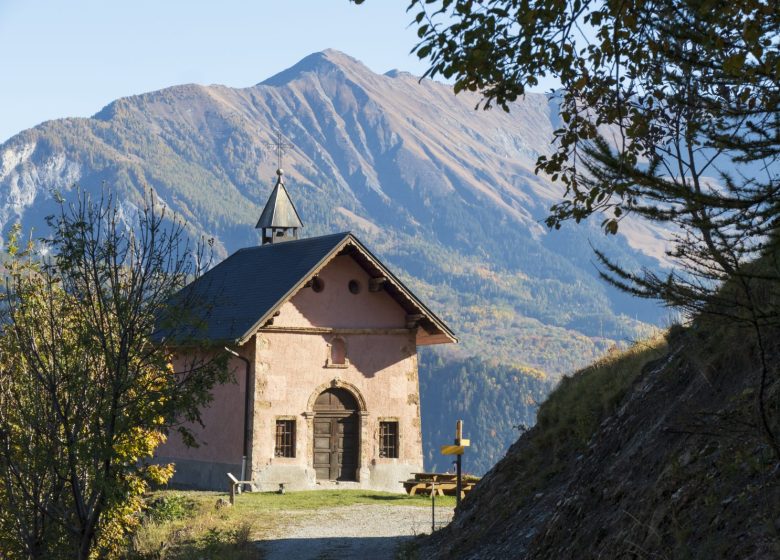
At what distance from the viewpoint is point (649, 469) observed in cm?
1070

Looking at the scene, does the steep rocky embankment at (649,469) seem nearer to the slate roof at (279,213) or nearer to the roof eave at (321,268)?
the roof eave at (321,268)

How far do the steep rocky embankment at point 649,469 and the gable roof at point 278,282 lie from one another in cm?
1440

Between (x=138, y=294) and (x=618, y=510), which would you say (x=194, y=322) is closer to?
(x=138, y=294)

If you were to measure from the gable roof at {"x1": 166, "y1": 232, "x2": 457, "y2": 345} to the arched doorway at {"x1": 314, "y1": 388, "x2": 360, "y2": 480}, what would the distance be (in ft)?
11.1

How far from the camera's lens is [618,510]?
10539mm

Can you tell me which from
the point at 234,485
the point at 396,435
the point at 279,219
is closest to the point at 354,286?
the point at 396,435

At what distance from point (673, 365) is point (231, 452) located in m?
21.0

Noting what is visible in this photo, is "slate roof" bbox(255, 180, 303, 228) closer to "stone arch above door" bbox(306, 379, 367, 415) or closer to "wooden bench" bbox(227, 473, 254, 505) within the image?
"stone arch above door" bbox(306, 379, 367, 415)

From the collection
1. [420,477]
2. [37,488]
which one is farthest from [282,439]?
[37,488]

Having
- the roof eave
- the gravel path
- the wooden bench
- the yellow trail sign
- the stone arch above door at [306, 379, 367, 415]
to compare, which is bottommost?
the gravel path

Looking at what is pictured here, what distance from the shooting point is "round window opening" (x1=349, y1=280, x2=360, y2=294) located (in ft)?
111

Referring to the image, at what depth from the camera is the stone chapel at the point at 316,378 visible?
104 ft

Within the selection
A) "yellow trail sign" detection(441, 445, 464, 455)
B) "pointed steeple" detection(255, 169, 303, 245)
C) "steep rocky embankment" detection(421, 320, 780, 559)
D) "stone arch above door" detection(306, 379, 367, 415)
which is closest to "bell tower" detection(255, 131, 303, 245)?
"pointed steeple" detection(255, 169, 303, 245)

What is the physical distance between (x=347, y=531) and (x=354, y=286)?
1271 centimetres
